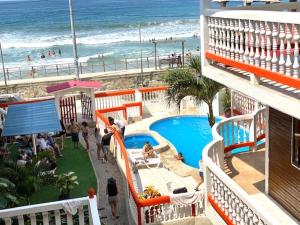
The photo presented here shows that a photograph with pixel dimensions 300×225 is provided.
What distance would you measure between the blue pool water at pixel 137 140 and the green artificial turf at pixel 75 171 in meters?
3.01

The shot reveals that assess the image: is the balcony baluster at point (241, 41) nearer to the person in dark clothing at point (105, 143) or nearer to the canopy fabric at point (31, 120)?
the canopy fabric at point (31, 120)

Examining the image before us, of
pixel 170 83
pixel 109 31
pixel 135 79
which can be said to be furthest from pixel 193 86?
pixel 109 31

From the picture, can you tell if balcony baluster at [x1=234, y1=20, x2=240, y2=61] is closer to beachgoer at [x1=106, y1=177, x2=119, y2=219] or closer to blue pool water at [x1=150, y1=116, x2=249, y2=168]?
beachgoer at [x1=106, y1=177, x2=119, y2=219]

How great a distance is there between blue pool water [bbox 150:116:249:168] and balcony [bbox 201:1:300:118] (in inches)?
457

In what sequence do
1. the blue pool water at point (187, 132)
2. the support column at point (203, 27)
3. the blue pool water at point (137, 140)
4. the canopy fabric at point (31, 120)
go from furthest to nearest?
the blue pool water at point (137, 140) → the blue pool water at point (187, 132) → the canopy fabric at point (31, 120) → the support column at point (203, 27)

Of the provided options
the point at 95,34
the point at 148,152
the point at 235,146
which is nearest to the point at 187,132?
the point at 148,152

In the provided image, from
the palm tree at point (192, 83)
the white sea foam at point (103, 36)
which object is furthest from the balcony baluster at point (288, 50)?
the white sea foam at point (103, 36)

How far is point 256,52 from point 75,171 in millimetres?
10808

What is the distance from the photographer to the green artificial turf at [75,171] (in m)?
14.7

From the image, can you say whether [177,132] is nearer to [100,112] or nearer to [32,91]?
[100,112]

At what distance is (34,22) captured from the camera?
11381cm

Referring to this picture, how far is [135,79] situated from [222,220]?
26.2 metres

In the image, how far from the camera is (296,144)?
927cm

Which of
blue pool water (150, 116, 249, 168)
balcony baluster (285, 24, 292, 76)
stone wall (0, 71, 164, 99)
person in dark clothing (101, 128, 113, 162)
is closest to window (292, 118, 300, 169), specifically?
balcony baluster (285, 24, 292, 76)
